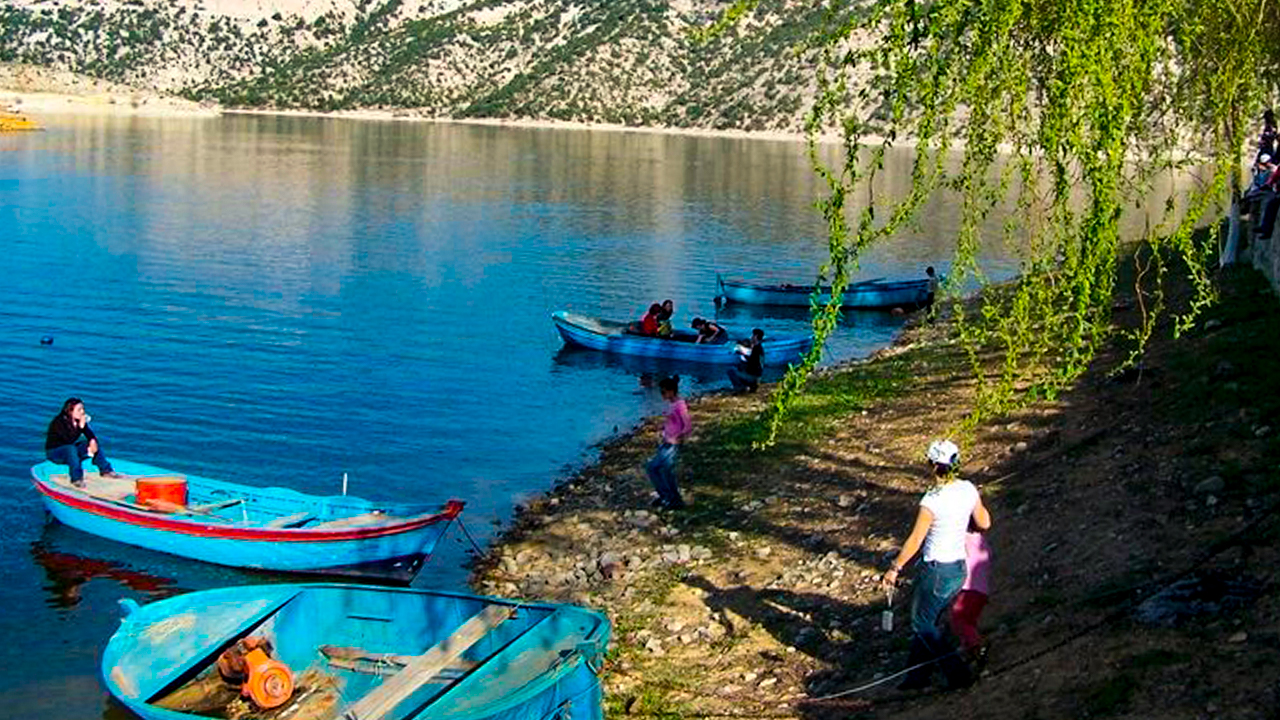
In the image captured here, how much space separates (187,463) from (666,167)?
295 feet

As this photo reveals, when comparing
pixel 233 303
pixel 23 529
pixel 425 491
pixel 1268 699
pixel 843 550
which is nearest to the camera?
pixel 1268 699

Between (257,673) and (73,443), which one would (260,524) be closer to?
(73,443)

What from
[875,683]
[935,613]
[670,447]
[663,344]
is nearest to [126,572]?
[670,447]

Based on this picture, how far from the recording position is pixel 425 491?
26312mm

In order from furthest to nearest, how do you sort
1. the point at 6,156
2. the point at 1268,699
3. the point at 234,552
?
1. the point at 6,156
2. the point at 234,552
3. the point at 1268,699

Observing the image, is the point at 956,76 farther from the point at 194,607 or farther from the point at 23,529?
the point at 23,529

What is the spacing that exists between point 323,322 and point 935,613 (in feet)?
108

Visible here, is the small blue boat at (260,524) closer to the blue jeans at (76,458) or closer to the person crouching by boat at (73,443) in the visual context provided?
the blue jeans at (76,458)

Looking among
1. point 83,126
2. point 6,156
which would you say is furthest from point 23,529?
point 83,126

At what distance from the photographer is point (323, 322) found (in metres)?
43.0

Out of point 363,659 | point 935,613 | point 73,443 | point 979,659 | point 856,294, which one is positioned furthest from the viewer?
point 856,294

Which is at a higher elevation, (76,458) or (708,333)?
(708,333)

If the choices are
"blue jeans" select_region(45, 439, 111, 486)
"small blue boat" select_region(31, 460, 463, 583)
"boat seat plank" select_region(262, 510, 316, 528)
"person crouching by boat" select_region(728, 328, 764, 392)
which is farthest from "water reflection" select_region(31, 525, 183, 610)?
"person crouching by boat" select_region(728, 328, 764, 392)

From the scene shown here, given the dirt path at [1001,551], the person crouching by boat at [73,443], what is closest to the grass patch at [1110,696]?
the dirt path at [1001,551]
